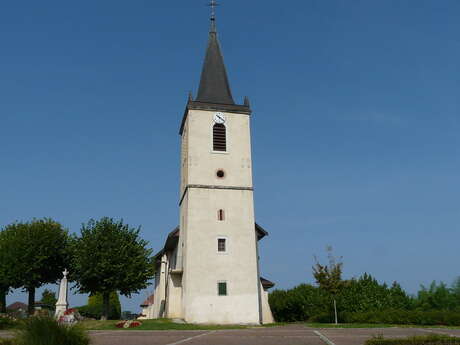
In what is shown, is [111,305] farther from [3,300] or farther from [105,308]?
[105,308]

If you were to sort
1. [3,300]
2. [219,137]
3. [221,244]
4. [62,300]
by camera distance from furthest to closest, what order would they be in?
1. [3,300]
2. [219,137]
3. [62,300]
4. [221,244]

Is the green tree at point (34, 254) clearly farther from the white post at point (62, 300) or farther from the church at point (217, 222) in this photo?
the church at point (217, 222)

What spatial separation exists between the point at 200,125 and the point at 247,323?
13790 millimetres

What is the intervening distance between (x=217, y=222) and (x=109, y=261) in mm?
9268

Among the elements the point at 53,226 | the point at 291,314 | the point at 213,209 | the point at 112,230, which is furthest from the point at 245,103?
the point at 53,226

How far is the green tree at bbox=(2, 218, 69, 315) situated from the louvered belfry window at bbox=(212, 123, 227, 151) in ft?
56.3

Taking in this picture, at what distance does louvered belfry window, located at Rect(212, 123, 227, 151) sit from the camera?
32406 mm

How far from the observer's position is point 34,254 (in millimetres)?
39312

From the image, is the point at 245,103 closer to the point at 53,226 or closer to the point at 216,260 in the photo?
the point at 216,260

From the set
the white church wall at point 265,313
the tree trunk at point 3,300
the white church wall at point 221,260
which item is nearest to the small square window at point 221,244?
the white church wall at point 221,260

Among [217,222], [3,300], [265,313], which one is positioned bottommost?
[265,313]

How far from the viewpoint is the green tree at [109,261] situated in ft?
110

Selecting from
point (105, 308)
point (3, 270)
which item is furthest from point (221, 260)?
point (3, 270)

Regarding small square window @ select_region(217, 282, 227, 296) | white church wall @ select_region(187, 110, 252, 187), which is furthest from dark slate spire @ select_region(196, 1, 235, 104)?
small square window @ select_region(217, 282, 227, 296)
